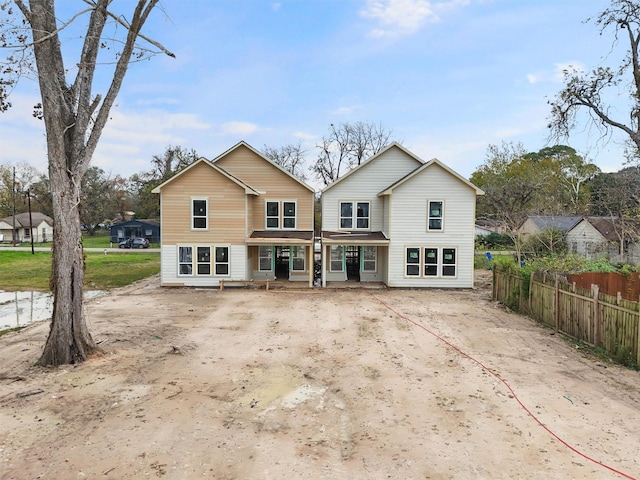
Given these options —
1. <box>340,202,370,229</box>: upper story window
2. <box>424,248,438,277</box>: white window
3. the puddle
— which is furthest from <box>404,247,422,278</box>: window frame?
the puddle

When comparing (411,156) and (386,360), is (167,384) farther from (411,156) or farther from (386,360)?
(411,156)

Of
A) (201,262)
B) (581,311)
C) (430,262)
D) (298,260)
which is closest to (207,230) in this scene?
(201,262)

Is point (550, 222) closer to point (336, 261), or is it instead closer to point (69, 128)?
point (336, 261)

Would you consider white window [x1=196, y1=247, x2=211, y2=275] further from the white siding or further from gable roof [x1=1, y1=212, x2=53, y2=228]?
gable roof [x1=1, y1=212, x2=53, y2=228]

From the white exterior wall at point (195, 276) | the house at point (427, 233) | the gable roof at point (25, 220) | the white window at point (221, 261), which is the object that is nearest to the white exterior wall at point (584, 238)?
the house at point (427, 233)

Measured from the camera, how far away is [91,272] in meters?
26.2

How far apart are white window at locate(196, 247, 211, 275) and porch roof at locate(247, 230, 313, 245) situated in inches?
82.9

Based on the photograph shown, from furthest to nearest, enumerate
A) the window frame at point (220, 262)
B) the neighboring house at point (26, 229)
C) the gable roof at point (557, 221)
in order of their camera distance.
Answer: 1. the neighboring house at point (26, 229)
2. the gable roof at point (557, 221)
3. the window frame at point (220, 262)

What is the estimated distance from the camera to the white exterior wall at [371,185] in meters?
22.0

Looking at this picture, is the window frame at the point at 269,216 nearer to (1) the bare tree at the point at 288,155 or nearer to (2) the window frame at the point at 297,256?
(2) the window frame at the point at 297,256

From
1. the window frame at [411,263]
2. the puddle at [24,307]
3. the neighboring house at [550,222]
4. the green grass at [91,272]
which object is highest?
the neighboring house at [550,222]

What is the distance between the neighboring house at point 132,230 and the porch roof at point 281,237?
35829 millimetres

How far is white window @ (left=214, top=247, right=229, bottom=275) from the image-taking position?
20.6 metres

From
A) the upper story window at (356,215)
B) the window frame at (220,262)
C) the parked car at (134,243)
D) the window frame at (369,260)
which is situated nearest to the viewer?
the window frame at (220,262)
